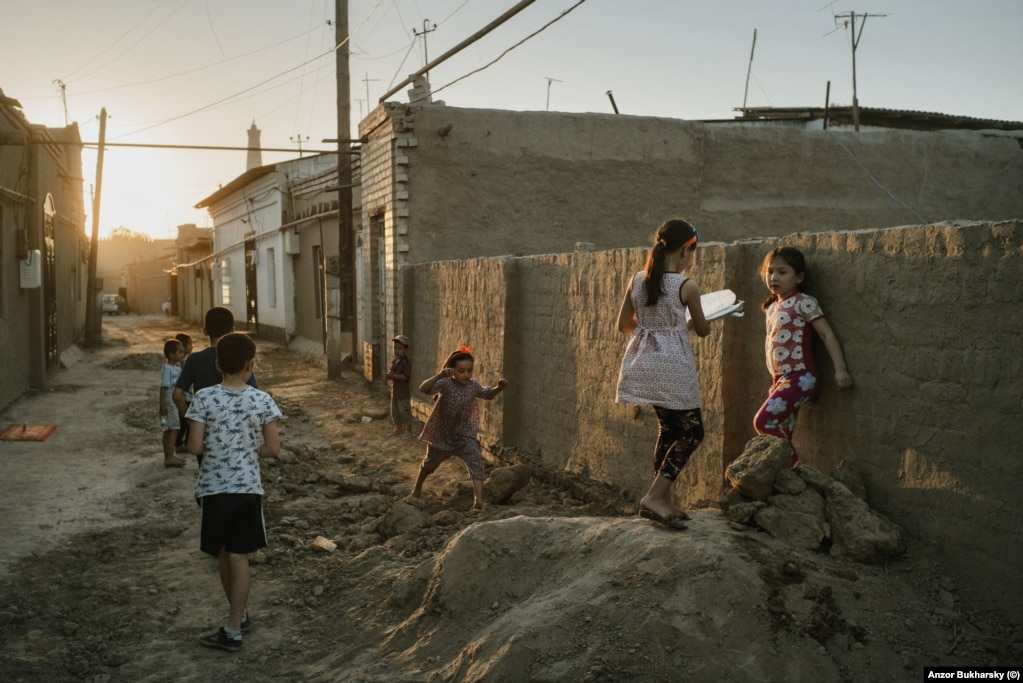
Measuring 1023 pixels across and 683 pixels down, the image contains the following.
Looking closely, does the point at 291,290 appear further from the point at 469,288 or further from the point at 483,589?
the point at 483,589

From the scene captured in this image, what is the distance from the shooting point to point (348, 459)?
9.12 meters

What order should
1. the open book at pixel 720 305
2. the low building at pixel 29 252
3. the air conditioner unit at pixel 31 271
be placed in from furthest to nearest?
the air conditioner unit at pixel 31 271 → the low building at pixel 29 252 → the open book at pixel 720 305

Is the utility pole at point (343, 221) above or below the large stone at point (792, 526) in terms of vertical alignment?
above

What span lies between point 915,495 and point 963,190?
11.5m

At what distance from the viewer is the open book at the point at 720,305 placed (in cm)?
450

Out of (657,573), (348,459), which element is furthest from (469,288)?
(657,573)

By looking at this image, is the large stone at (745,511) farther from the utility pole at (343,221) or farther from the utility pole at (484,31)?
the utility pole at (343,221)

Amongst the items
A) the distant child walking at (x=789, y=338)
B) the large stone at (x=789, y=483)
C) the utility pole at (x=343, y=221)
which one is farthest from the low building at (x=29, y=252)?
the large stone at (x=789, y=483)

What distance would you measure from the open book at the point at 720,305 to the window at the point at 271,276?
20478mm

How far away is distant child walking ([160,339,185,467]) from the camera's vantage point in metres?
8.14

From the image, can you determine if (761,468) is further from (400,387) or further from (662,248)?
(400,387)

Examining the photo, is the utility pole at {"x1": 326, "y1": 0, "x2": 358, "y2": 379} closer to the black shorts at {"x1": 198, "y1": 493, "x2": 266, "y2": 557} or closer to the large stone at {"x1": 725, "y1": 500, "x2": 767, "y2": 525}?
the black shorts at {"x1": 198, "y1": 493, "x2": 266, "y2": 557}

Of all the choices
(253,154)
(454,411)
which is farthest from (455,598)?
(253,154)

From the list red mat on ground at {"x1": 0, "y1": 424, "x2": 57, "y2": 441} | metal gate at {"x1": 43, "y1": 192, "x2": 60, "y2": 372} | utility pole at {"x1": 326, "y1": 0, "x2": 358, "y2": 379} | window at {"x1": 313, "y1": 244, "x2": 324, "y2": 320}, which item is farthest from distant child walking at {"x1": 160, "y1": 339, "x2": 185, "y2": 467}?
window at {"x1": 313, "y1": 244, "x2": 324, "y2": 320}
